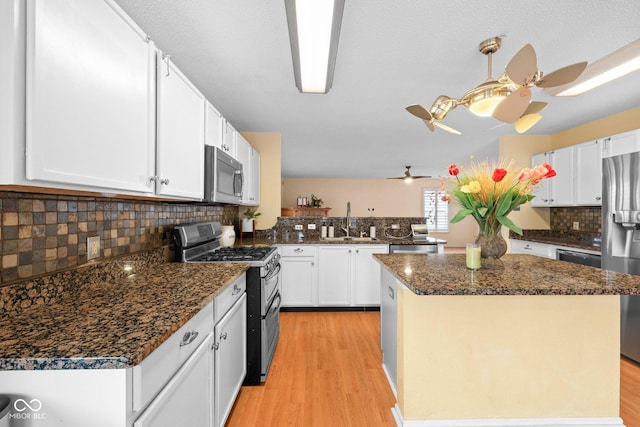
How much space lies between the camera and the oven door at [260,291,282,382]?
2.07 metres

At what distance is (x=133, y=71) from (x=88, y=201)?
2.11ft

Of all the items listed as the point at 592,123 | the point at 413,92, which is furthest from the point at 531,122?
the point at 592,123

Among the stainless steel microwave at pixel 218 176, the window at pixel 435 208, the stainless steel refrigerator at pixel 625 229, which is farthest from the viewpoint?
the window at pixel 435 208

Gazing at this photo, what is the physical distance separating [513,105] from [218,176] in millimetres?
1912

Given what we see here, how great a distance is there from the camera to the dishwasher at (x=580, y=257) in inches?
109

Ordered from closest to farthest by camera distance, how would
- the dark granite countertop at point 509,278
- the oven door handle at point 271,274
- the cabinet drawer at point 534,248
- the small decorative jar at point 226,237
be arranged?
1. the dark granite countertop at point 509,278
2. the oven door handle at point 271,274
3. the small decorative jar at point 226,237
4. the cabinet drawer at point 534,248

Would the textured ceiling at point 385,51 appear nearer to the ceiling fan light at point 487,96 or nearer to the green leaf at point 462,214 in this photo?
the ceiling fan light at point 487,96

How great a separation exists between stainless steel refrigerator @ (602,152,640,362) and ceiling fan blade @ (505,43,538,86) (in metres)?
1.77

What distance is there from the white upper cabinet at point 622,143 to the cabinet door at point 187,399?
3.98 metres

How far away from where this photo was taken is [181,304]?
1.11 meters

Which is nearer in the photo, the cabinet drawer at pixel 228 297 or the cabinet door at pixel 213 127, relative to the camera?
the cabinet drawer at pixel 228 297

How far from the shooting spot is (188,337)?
3.53 feet

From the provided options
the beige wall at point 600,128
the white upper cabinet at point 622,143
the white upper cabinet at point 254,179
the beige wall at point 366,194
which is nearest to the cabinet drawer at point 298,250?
the white upper cabinet at point 254,179

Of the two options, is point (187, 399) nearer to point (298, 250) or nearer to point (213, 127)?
point (213, 127)
